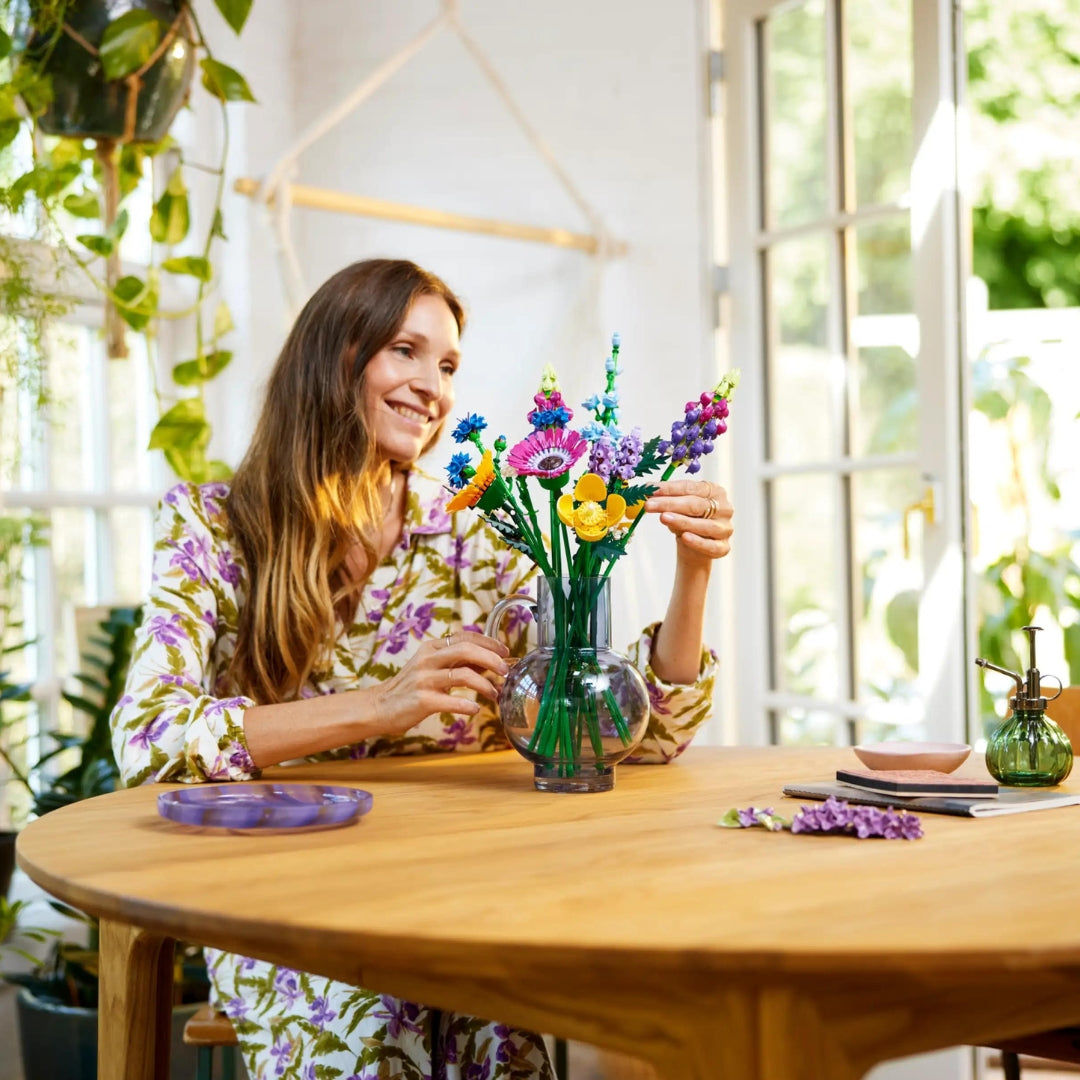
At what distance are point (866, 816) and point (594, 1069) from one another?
80.1 inches

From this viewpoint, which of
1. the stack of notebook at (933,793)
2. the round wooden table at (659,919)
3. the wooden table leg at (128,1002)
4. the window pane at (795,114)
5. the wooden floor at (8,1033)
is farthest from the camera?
the window pane at (795,114)

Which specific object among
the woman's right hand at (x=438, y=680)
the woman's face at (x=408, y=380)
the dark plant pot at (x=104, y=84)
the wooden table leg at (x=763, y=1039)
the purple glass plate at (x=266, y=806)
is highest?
the dark plant pot at (x=104, y=84)

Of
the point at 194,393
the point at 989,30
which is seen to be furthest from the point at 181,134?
the point at 989,30

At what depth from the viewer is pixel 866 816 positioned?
3.65ft

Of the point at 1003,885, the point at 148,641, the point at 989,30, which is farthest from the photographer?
the point at 989,30

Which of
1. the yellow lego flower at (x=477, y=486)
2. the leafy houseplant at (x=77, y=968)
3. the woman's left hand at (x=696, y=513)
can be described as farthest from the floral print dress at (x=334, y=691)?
the leafy houseplant at (x=77, y=968)

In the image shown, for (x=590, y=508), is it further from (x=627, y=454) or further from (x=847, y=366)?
(x=847, y=366)

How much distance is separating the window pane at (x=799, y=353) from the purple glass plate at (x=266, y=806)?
218cm

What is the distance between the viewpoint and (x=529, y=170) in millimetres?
3707

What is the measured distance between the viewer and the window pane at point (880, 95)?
9.63ft

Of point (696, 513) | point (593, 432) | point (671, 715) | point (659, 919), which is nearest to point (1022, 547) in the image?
point (671, 715)

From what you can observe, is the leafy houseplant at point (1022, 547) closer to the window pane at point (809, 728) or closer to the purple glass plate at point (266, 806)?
the window pane at point (809, 728)

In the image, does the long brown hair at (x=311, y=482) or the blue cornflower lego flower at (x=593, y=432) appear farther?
the long brown hair at (x=311, y=482)

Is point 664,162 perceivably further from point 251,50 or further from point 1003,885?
point 1003,885
